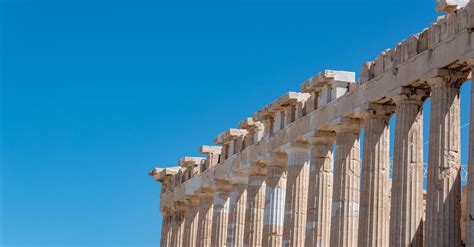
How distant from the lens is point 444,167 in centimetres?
3150

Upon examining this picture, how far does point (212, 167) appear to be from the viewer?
50031 millimetres

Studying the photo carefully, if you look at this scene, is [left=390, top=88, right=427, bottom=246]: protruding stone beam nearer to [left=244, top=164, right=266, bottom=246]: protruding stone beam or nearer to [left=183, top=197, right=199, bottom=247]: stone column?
[left=244, top=164, right=266, bottom=246]: protruding stone beam

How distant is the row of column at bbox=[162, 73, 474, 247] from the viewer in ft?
104

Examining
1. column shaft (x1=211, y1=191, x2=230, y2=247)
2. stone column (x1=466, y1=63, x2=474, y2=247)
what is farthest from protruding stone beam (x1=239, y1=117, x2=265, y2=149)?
stone column (x1=466, y1=63, x2=474, y2=247)

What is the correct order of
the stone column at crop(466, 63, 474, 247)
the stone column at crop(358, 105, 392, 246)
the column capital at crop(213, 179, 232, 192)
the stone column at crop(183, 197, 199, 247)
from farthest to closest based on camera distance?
the stone column at crop(183, 197, 199, 247)
the column capital at crop(213, 179, 232, 192)
the stone column at crop(358, 105, 392, 246)
the stone column at crop(466, 63, 474, 247)

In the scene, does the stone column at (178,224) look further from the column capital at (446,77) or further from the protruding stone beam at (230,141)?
the column capital at (446,77)

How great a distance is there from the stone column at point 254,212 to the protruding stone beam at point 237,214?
145cm

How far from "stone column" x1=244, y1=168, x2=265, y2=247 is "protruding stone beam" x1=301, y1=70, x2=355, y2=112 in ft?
21.2

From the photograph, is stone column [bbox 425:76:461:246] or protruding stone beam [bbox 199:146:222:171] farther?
protruding stone beam [bbox 199:146:222:171]

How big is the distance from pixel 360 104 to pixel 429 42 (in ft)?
14.6

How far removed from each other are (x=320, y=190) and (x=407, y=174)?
640 centimetres

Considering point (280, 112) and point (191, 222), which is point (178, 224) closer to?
point (191, 222)

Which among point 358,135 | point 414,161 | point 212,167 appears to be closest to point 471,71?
point 414,161

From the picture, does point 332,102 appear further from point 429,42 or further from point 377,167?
point 429,42
